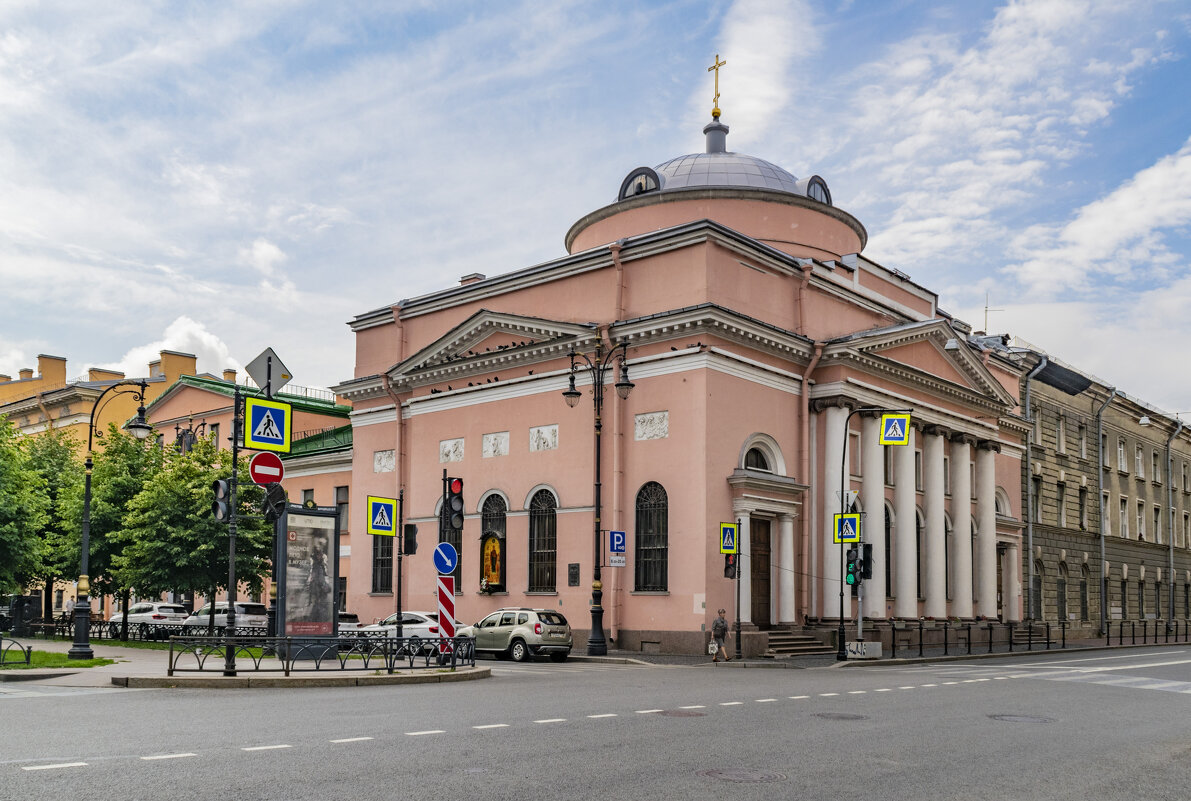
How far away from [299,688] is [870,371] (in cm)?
2437

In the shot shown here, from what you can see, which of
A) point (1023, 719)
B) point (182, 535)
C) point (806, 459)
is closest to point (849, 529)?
point (806, 459)

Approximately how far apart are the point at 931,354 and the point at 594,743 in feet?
108

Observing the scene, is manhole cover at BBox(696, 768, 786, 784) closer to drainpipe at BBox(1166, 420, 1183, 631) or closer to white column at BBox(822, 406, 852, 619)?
white column at BBox(822, 406, 852, 619)

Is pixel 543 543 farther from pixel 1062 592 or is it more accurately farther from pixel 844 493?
pixel 1062 592

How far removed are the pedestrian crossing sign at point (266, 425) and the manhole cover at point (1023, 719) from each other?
13938 mm

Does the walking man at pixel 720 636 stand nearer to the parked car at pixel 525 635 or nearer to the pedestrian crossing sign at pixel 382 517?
the parked car at pixel 525 635

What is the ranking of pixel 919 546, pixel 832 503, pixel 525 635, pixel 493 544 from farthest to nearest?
pixel 919 546 < pixel 493 544 < pixel 832 503 < pixel 525 635

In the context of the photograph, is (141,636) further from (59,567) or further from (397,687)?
(397,687)

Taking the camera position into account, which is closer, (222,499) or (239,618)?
(222,499)

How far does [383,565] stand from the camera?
4203cm

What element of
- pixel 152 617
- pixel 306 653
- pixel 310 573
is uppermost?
pixel 310 573

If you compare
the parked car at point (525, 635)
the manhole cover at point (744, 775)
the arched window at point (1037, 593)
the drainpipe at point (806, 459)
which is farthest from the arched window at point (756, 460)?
the manhole cover at point (744, 775)

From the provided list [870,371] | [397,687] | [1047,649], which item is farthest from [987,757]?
[1047,649]

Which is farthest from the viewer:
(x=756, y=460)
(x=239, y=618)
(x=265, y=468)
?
(x=239, y=618)
